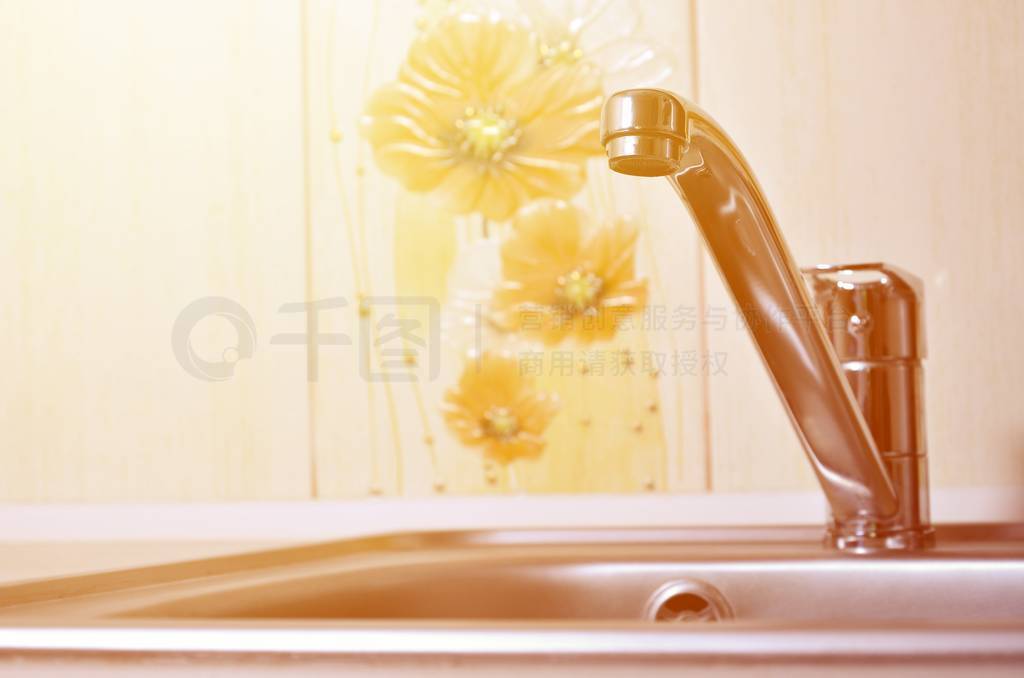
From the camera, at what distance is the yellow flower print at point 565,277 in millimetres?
745

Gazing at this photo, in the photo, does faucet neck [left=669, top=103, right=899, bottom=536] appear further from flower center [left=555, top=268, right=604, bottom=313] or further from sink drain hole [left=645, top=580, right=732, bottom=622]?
flower center [left=555, top=268, right=604, bottom=313]

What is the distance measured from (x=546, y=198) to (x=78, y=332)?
1.37ft

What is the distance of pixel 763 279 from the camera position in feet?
1.57

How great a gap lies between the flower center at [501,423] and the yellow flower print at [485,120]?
0.53 feet

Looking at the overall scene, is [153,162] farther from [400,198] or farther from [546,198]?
[546,198]

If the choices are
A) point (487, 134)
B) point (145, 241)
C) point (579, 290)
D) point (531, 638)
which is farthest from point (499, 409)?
point (531, 638)

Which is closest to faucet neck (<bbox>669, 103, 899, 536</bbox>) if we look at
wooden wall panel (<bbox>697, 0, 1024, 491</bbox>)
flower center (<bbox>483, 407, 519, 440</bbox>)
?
wooden wall panel (<bbox>697, 0, 1024, 491</bbox>)

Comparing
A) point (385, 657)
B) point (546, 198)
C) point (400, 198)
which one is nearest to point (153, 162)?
point (400, 198)

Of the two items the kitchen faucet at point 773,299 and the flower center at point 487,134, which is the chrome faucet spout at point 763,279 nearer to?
the kitchen faucet at point 773,299

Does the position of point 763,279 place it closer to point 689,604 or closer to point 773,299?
point 773,299

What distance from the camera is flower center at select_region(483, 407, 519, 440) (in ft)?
2.46

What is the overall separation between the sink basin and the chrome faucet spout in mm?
52

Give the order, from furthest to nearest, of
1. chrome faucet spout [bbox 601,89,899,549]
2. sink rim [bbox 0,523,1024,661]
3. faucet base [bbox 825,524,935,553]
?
faucet base [bbox 825,524,935,553], chrome faucet spout [bbox 601,89,899,549], sink rim [bbox 0,523,1024,661]

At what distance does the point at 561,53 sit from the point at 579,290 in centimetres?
19
